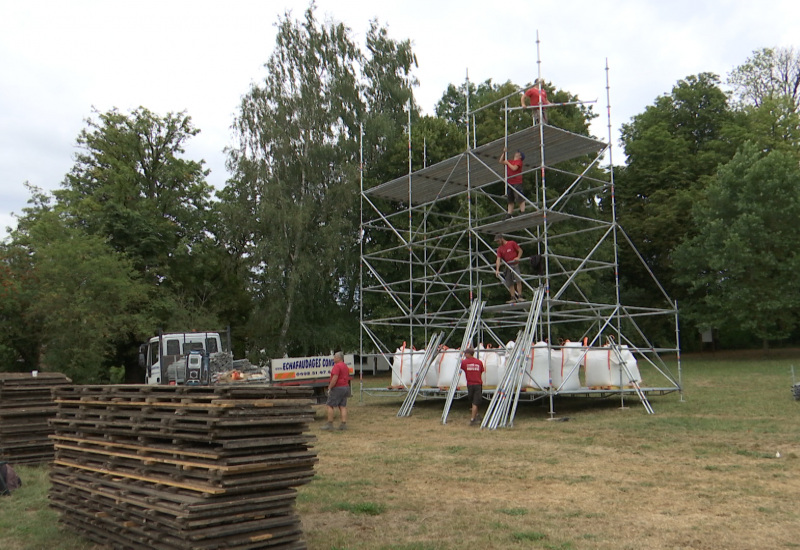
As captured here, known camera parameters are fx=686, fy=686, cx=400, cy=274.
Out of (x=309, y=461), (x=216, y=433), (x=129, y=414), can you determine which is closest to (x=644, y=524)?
(x=309, y=461)

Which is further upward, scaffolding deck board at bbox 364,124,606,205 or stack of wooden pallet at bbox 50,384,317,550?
scaffolding deck board at bbox 364,124,606,205

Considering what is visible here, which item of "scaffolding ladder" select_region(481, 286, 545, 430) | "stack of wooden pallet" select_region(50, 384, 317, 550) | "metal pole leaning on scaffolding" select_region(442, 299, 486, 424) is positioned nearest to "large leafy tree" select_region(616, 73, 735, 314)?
"metal pole leaning on scaffolding" select_region(442, 299, 486, 424)

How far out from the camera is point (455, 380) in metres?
15.2

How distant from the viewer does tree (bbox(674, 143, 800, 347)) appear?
1121 inches

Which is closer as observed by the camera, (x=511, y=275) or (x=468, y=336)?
(x=468, y=336)

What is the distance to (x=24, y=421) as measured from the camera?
9.98 m

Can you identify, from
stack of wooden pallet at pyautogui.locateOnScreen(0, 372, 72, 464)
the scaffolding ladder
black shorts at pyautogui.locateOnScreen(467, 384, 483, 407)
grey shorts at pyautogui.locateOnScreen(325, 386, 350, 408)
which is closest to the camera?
stack of wooden pallet at pyautogui.locateOnScreen(0, 372, 72, 464)

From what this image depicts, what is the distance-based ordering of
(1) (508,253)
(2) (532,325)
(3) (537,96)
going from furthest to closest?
(1) (508,253) < (3) (537,96) < (2) (532,325)

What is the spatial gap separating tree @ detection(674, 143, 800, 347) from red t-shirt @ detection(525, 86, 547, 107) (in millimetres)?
16598

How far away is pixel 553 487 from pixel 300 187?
23676mm

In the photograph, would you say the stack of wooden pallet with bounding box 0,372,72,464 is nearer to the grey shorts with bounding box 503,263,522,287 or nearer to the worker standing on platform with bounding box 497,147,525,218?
the grey shorts with bounding box 503,263,522,287

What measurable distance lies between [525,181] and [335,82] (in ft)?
31.3

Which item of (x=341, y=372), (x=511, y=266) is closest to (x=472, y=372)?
(x=341, y=372)

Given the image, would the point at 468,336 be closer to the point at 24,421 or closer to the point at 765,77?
the point at 24,421
